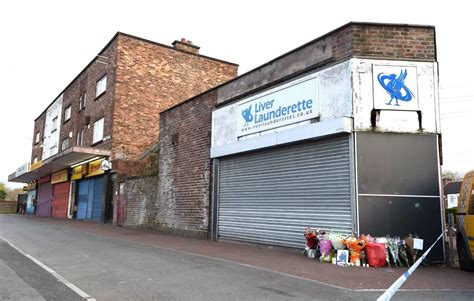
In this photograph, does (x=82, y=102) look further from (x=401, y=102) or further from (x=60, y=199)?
(x=401, y=102)

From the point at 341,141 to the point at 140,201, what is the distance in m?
12.2

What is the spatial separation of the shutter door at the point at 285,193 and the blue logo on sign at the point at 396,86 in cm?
162

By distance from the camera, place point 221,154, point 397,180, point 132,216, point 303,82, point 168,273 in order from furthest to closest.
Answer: point 132,216 → point 221,154 → point 303,82 → point 397,180 → point 168,273

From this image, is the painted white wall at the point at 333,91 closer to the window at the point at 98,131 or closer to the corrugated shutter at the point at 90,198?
the corrugated shutter at the point at 90,198

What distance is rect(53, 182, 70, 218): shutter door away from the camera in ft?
107

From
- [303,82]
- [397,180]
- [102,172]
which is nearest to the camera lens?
[397,180]

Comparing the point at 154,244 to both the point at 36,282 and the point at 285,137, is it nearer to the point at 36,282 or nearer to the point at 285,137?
the point at 285,137

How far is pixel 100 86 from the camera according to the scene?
28.3 metres

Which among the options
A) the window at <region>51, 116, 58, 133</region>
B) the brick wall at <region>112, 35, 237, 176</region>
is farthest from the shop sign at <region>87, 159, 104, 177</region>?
the window at <region>51, 116, 58, 133</region>

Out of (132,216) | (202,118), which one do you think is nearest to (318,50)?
(202,118)

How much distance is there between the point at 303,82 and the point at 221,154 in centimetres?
431

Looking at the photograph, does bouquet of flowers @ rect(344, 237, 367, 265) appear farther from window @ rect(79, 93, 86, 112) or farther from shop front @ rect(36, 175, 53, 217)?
shop front @ rect(36, 175, 53, 217)

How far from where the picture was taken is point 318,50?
11.9 m

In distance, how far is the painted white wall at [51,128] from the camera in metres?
37.4
